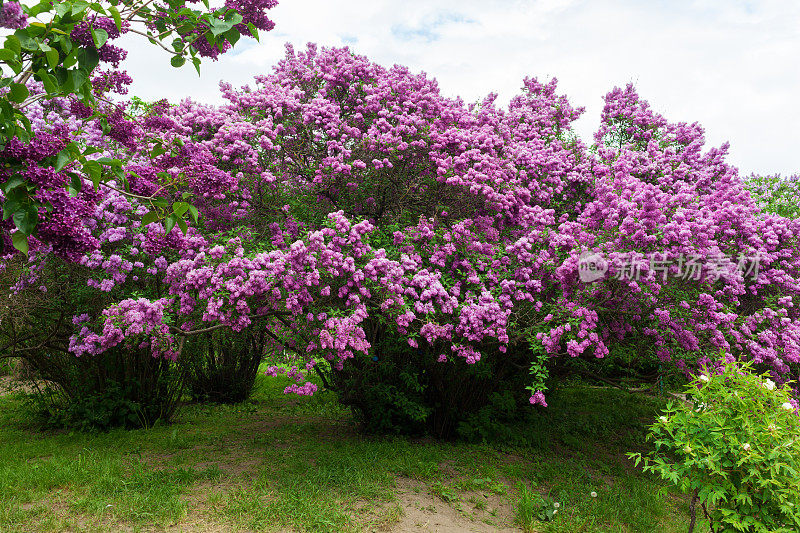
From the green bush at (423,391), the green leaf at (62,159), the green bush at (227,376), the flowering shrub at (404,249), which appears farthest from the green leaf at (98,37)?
the green bush at (227,376)

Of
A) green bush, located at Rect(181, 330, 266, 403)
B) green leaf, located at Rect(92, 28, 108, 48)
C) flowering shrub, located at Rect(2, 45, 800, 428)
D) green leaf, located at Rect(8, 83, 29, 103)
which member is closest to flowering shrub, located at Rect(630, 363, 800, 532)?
flowering shrub, located at Rect(2, 45, 800, 428)

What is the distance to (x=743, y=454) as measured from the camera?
369 centimetres

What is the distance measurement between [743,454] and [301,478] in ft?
14.3

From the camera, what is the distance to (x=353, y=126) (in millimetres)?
7551

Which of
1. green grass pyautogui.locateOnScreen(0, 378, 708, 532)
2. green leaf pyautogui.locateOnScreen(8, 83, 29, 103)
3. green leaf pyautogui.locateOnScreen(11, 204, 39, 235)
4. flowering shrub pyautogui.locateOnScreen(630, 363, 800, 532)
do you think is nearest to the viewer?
green leaf pyautogui.locateOnScreen(8, 83, 29, 103)

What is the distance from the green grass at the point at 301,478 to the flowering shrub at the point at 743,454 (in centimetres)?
169

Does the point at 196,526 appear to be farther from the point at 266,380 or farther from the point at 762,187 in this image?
the point at 762,187

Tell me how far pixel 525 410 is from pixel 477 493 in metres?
3.43

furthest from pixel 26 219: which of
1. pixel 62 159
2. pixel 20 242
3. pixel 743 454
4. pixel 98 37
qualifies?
pixel 743 454

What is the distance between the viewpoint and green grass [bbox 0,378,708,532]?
16.5ft

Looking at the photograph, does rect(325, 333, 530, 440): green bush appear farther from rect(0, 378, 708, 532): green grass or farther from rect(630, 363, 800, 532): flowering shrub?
rect(630, 363, 800, 532): flowering shrub

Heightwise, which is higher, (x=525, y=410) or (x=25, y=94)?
(x=25, y=94)

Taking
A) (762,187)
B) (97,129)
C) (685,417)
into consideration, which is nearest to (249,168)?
(97,129)

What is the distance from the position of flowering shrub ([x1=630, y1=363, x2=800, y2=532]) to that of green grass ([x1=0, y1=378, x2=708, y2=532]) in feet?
5.55
